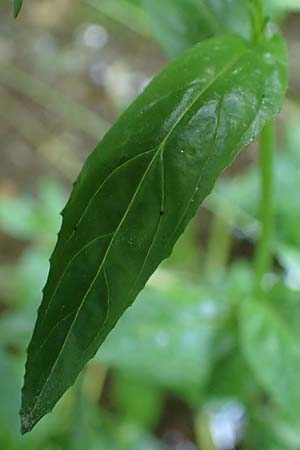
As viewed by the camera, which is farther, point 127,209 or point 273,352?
point 273,352

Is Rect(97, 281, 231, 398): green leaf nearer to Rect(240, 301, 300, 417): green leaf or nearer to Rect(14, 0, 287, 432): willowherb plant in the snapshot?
Rect(240, 301, 300, 417): green leaf

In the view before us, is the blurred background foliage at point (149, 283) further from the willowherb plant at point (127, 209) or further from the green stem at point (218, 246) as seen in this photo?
the willowherb plant at point (127, 209)

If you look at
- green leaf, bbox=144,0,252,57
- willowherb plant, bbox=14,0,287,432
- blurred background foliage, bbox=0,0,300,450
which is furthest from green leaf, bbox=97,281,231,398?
willowherb plant, bbox=14,0,287,432

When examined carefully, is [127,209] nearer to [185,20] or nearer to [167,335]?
[185,20]

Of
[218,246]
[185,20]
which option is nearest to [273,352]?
[185,20]

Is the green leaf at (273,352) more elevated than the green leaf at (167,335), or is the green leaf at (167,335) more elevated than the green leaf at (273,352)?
the green leaf at (273,352)

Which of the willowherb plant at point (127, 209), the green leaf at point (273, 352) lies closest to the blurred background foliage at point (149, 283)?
the green leaf at point (273, 352)
